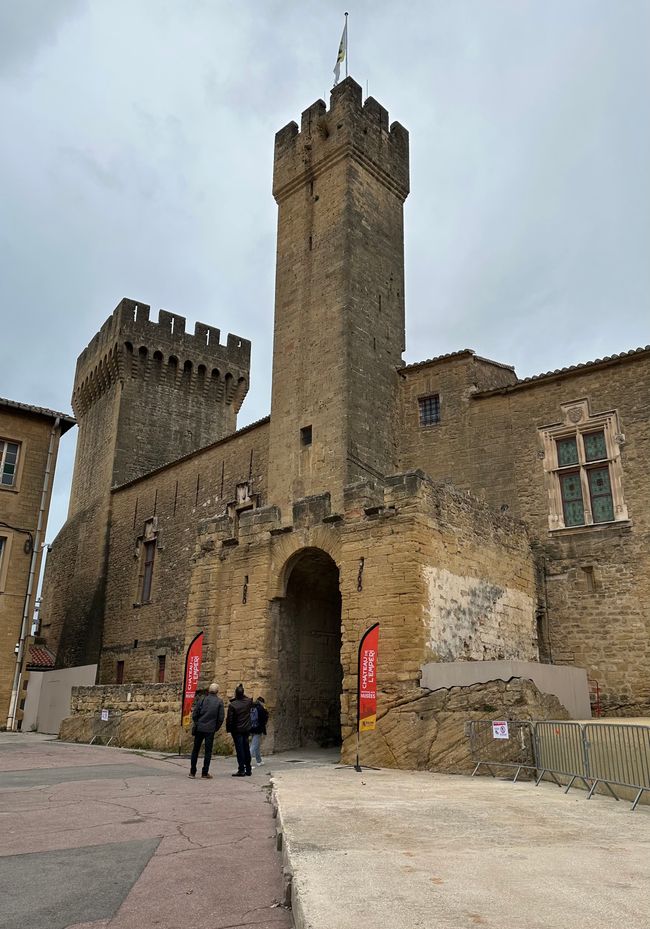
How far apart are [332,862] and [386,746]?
290 inches

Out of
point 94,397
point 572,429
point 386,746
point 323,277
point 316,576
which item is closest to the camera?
point 386,746

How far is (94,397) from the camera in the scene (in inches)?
1367

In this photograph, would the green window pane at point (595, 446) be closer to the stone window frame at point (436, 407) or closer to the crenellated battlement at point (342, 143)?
the stone window frame at point (436, 407)

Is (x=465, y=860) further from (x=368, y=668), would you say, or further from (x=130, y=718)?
(x=130, y=718)

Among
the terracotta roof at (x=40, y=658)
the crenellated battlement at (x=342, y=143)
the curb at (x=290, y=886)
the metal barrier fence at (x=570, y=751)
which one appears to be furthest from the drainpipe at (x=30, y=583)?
the curb at (x=290, y=886)

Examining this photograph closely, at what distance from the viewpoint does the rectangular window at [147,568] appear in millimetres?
27469

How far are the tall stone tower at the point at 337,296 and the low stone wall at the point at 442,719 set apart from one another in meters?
7.61

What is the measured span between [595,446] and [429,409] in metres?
4.86

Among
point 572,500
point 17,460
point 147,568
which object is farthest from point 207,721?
point 147,568

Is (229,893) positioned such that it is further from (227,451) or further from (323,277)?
(227,451)

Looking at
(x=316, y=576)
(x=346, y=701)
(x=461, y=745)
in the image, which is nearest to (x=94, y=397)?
(x=316, y=576)

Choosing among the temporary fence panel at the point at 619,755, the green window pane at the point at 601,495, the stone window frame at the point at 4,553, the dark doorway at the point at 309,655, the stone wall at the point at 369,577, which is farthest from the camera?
the stone window frame at the point at 4,553

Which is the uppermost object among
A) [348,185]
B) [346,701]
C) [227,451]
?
[348,185]

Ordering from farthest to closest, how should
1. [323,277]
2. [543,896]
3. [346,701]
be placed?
1. [323,277]
2. [346,701]
3. [543,896]
